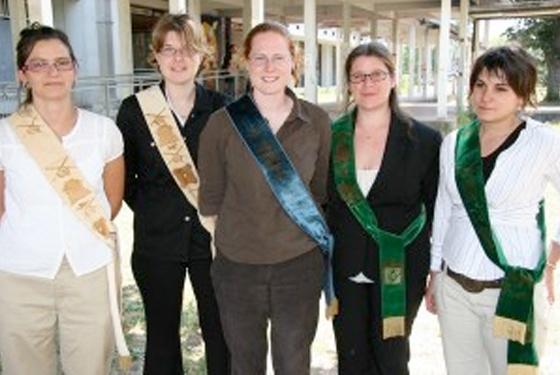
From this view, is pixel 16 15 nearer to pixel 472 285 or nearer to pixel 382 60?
pixel 382 60

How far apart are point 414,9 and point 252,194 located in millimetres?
21368

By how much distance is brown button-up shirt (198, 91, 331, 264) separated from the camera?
103 inches

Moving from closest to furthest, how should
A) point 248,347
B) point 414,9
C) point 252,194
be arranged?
point 252,194, point 248,347, point 414,9

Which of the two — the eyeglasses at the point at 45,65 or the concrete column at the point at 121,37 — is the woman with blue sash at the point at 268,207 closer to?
the eyeglasses at the point at 45,65

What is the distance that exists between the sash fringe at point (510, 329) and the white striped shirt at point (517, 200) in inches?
6.8

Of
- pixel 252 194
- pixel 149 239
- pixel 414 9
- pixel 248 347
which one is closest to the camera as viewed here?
pixel 252 194

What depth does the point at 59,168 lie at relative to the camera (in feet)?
8.57

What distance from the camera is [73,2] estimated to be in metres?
13.8

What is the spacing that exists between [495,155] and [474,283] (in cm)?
52

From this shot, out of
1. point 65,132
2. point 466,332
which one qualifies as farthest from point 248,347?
point 65,132

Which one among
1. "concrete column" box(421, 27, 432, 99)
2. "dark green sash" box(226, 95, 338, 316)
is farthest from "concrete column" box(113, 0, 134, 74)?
"concrete column" box(421, 27, 432, 99)

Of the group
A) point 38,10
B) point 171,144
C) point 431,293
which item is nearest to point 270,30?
point 171,144

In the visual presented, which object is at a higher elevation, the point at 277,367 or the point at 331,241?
the point at 331,241

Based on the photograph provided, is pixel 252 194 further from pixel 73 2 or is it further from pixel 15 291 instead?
pixel 73 2
